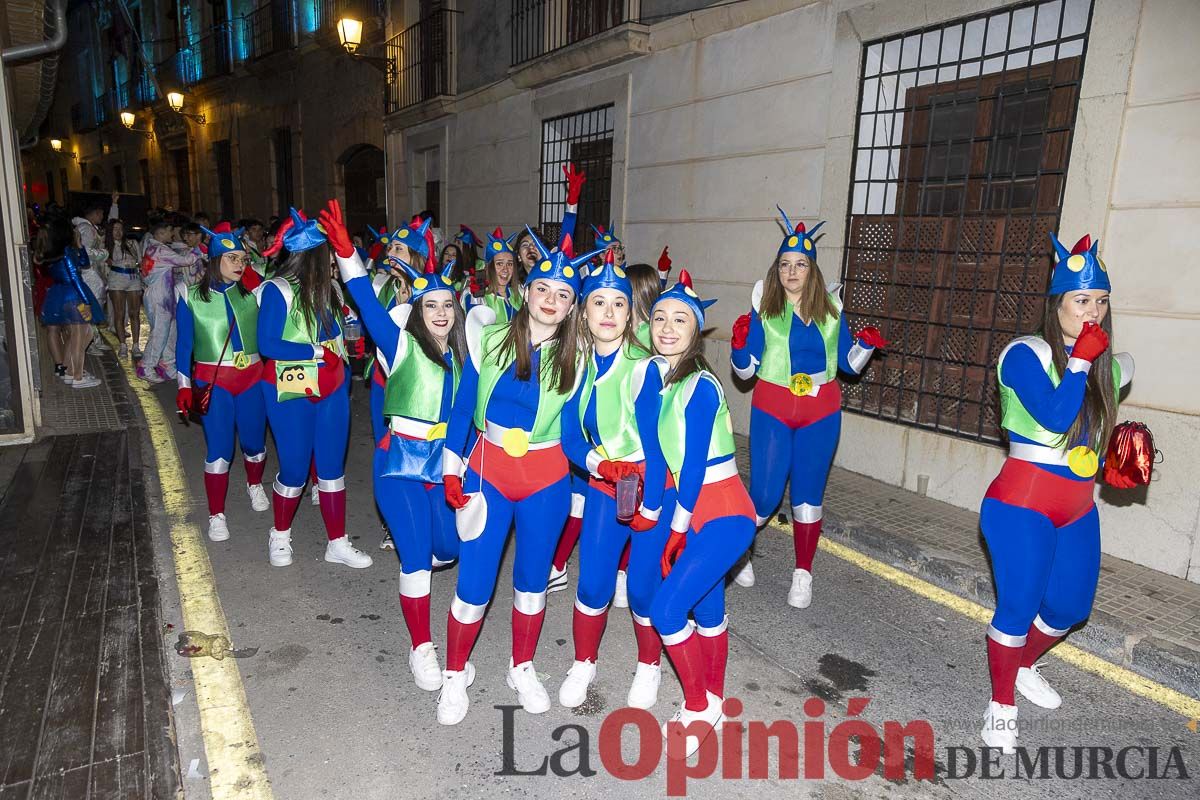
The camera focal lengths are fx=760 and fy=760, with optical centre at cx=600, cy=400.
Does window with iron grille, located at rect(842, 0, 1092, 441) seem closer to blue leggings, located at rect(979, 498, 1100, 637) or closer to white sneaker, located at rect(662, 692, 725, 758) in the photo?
blue leggings, located at rect(979, 498, 1100, 637)

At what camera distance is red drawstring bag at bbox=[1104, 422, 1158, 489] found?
2998 mm

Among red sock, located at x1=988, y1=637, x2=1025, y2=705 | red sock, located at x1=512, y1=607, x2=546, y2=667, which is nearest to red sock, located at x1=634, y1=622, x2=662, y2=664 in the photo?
red sock, located at x1=512, y1=607, x2=546, y2=667

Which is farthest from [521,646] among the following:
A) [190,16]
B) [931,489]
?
[190,16]

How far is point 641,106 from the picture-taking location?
30.1 feet

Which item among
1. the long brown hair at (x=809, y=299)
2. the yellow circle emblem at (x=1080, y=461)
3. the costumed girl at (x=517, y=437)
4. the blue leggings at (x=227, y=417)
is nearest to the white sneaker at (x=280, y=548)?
the blue leggings at (x=227, y=417)

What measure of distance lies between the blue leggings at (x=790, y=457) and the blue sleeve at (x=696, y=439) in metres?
1.52

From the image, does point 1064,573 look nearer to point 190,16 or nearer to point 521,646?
point 521,646

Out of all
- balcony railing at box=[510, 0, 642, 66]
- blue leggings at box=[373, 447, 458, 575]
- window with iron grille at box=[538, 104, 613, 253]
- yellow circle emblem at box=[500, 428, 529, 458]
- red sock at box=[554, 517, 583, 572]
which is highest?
balcony railing at box=[510, 0, 642, 66]

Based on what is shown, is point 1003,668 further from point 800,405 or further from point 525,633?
point 525,633

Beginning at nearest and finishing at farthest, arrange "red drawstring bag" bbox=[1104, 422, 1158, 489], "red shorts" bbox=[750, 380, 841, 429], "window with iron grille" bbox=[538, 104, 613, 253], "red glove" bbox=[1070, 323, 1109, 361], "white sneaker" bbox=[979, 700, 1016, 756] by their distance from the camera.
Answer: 1. "red glove" bbox=[1070, 323, 1109, 361]
2. "red drawstring bag" bbox=[1104, 422, 1158, 489]
3. "white sneaker" bbox=[979, 700, 1016, 756]
4. "red shorts" bbox=[750, 380, 841, 429]
5. "window with iron grille" bbox=[538, 104, 613, 253]

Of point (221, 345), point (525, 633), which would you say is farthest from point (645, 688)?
point (221, 345)

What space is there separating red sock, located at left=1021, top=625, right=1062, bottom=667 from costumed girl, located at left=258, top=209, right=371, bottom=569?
145 inches

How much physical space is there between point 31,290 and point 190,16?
22921 mm

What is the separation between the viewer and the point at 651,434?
2.96 meters
